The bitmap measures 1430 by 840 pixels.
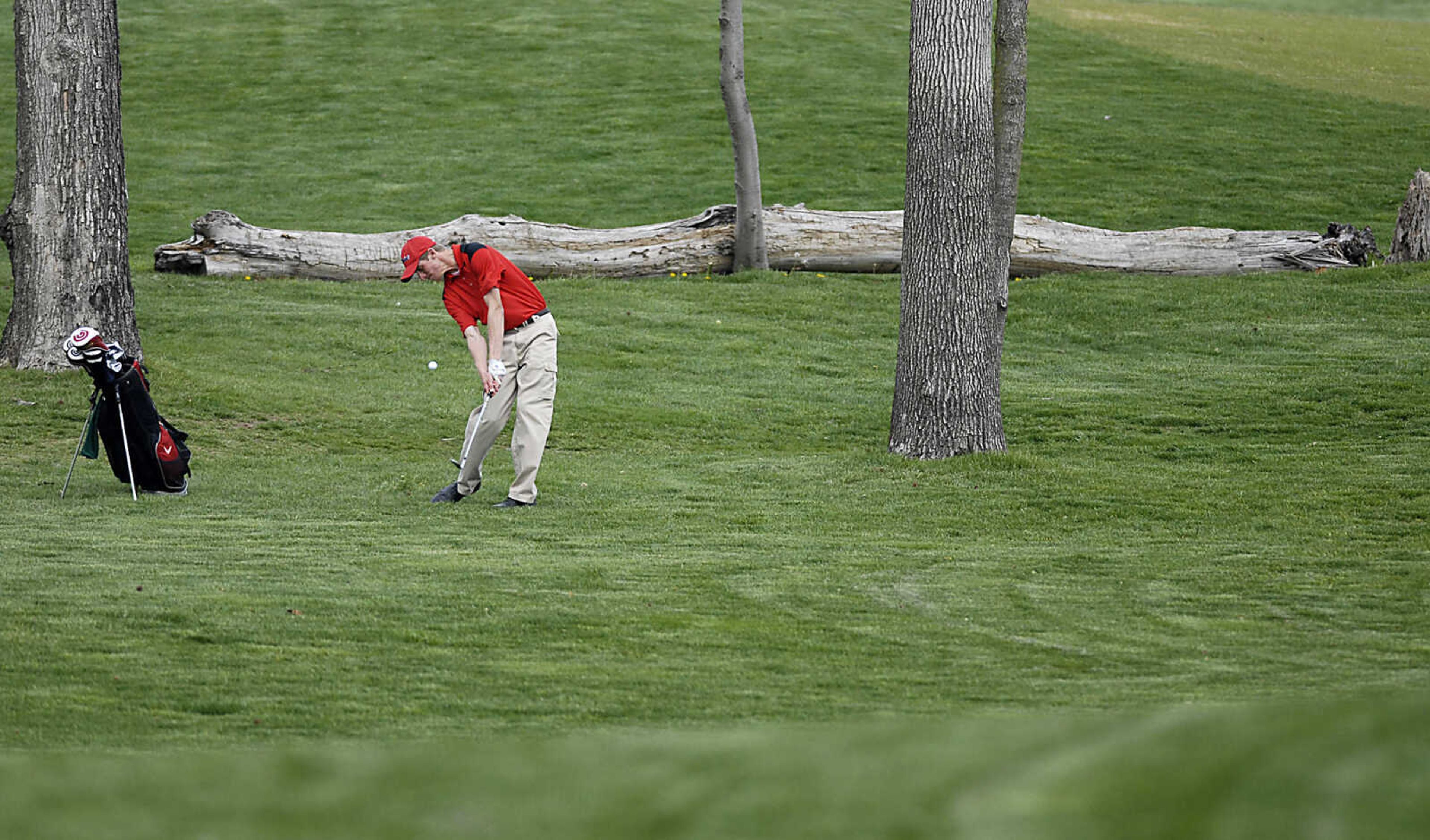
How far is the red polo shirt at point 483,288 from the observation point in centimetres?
1030

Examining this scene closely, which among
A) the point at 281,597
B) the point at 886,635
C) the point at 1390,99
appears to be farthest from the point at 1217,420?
the point at 1390,99

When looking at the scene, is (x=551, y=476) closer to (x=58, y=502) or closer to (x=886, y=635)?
(x=58, y=502)

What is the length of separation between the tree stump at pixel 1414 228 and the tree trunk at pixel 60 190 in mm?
18474

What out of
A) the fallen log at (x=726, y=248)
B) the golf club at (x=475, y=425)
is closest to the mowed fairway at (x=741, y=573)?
the golf club at (x=475, y=425)

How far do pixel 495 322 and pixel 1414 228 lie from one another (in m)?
17.8

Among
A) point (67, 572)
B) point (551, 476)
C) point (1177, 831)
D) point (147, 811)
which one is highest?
point (1177, 831)

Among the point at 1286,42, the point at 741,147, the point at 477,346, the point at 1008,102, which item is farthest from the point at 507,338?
the point at 1286,42

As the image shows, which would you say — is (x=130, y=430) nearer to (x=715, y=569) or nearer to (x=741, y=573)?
(x=715, y=569)

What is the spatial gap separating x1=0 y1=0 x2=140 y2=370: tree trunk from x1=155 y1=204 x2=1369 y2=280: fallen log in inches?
263

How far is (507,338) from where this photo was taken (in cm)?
1055

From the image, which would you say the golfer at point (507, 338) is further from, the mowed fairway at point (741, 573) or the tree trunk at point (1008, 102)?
the tree trunk at point (1008, 102)

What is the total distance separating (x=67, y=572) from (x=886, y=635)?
4411 millimetres

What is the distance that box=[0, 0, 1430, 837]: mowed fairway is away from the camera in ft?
10.1

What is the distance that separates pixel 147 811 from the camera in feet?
10.3
